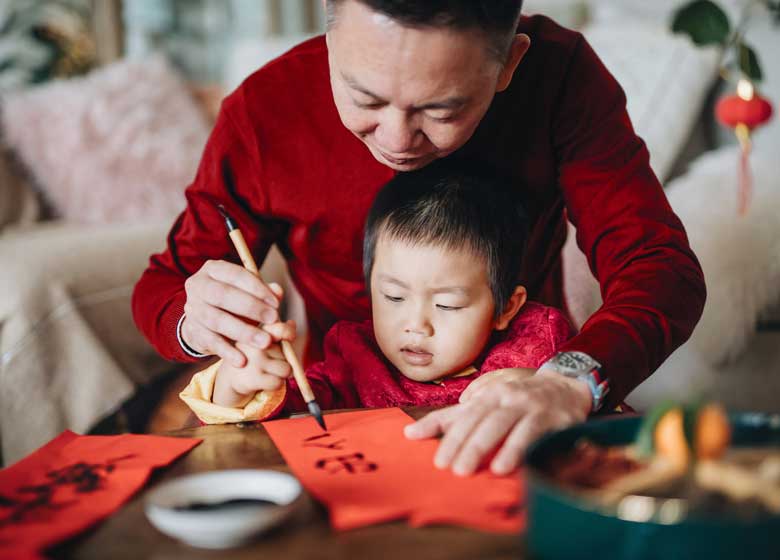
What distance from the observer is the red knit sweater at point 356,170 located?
121cm

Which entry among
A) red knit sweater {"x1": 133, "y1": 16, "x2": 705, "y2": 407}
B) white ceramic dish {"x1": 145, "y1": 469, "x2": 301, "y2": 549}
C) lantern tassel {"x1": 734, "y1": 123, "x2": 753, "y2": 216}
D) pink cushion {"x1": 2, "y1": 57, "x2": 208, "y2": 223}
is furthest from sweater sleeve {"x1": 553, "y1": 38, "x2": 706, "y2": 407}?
pink cushion {"x1": 2, "y1": 57, "x2": 208, "y2": 223}

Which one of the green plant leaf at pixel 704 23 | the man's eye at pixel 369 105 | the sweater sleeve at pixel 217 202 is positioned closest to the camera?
the man's eye at pixel 369 105

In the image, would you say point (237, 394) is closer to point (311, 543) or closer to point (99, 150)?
point (311, 543)

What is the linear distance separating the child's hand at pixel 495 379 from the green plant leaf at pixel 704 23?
1.05 meters

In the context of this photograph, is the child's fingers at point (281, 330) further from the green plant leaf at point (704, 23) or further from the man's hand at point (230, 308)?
the green plant leaf at point (704, 23)

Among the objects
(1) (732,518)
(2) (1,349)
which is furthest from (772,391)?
(2) (1,349)

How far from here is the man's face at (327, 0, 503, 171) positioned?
2.93 ft

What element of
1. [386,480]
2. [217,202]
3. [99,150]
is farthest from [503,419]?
[99,150]

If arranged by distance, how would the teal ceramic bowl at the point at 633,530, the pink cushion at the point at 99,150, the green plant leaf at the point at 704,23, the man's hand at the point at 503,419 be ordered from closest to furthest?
the teal ceramic bowl at the point at 633,530, the man's hand at the point at 503,419, the green plant leaf at the point at 704,23, the pink cushion at the point at 99,150

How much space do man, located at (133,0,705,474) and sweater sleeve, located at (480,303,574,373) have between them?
9 cm

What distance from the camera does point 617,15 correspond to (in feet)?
8.23

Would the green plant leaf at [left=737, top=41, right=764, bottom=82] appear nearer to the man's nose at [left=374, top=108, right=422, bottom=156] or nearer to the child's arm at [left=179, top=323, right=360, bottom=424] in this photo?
the man's nose at [left=374, top=108, right=422, bottom=156]

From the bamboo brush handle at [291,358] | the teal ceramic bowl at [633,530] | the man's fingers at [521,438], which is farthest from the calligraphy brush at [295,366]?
the teal ceramic bowl at [633,530]

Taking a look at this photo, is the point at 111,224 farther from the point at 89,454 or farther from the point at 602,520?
the point at 602,520
